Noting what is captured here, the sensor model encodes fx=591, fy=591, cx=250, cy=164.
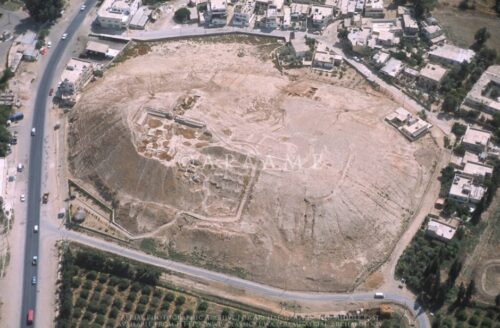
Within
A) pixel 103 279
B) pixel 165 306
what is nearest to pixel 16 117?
pixel 103 279

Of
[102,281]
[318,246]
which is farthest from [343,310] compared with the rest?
[102,281]

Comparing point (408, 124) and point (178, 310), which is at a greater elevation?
point (408, 124)

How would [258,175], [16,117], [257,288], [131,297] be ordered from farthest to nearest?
[16,117] < [258,175] < [257,288] < [131,297]

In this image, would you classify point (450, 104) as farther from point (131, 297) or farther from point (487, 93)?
point (131, 297)

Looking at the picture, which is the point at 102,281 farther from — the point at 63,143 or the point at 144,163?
the point at 63,143

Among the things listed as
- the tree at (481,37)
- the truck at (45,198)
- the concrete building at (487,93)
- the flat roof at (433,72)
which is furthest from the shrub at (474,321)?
the truck at (45,198)

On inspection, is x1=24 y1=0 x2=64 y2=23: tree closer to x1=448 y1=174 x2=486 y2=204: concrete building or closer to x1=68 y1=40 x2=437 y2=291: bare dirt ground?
x1=68 y1=40 x2=437 y2=291: bare dirt ground

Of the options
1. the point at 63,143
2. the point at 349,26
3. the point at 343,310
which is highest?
the point at 349,26
